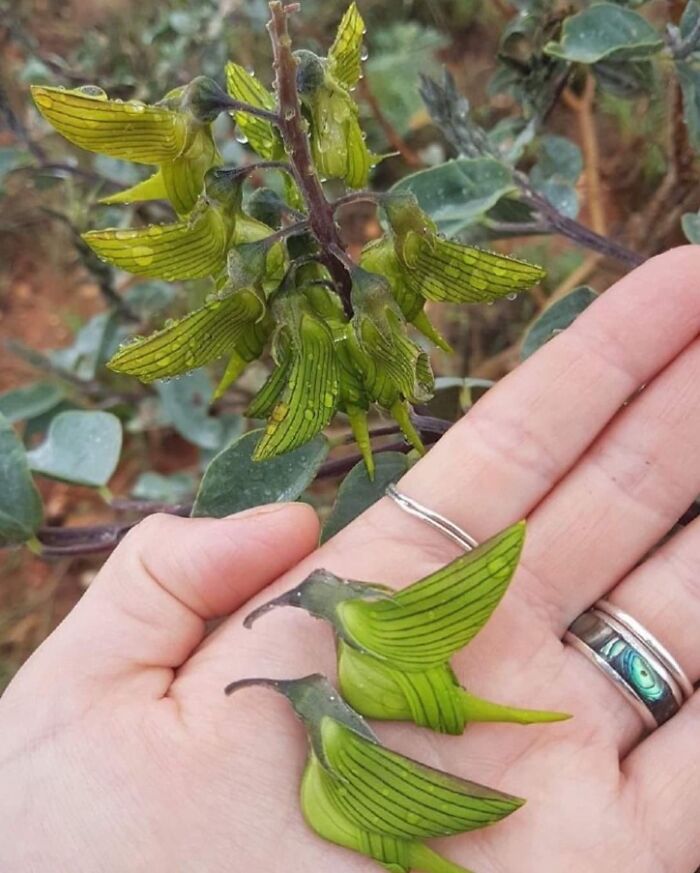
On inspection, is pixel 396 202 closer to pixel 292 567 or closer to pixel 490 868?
pixel 292 567

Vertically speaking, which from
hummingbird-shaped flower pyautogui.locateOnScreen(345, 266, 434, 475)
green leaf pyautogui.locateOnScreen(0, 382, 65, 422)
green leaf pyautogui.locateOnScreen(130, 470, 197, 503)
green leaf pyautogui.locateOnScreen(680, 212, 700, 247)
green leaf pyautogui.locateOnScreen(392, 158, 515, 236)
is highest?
green leaf pyautogui.locateOnScreen(680, 212, 700, 247)

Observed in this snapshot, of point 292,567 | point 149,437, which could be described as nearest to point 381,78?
point 149,437

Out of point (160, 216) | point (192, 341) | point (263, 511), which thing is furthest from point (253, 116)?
point (160, 216)

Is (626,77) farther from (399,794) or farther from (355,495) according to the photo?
(399,794)

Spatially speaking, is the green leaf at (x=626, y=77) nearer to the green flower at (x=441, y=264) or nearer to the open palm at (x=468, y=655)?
the open palm at (x=468, y=655)

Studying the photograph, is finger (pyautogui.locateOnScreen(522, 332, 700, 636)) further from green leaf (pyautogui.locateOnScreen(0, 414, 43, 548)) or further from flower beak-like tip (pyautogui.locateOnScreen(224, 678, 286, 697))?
green leaf (pyautogui.locateOnScreen(0, 414, 43, 548))

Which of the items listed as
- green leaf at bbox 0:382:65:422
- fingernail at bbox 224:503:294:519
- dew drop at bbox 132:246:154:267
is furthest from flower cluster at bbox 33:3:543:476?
green leaf at bbox 0:382:65:422

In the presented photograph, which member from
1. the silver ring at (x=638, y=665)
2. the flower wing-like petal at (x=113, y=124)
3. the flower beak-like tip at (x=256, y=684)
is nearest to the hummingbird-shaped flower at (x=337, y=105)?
the flower wing-like petal at (x=113, y=124)
